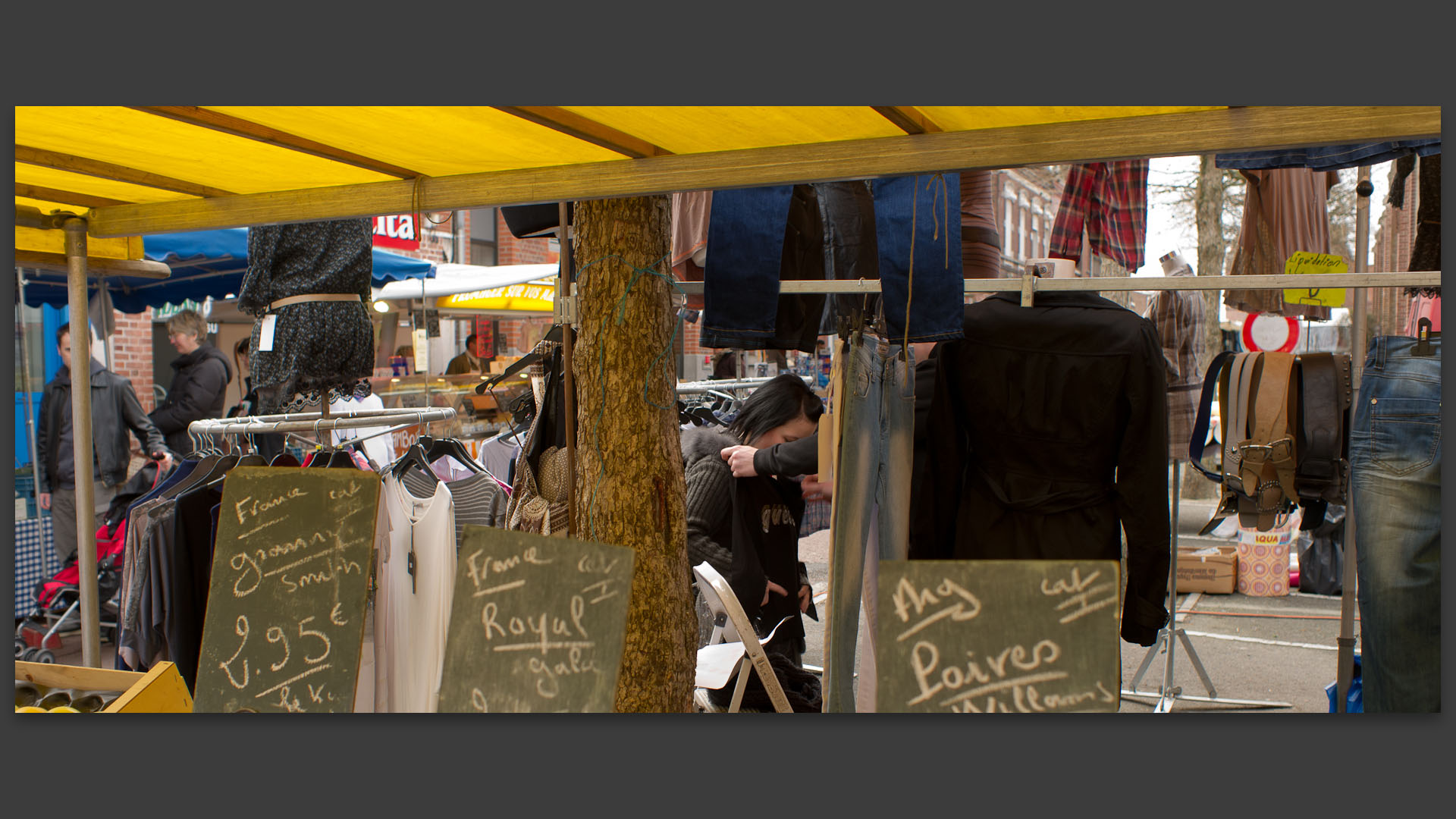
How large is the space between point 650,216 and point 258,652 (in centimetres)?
130

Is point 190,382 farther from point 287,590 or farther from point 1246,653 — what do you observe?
point 1246,653

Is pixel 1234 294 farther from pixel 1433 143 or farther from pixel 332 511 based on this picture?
pixel 332 511

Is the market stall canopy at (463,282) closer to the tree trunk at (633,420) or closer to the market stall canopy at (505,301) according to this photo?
the market stall canopy at (505,301)

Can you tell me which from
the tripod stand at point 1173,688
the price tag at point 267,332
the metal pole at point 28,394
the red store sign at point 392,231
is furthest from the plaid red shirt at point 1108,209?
the red store sign at point 392,231

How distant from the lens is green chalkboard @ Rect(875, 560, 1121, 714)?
162 cm

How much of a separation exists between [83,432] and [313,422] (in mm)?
625

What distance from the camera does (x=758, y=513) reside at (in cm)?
337

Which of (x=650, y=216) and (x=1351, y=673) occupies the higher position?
(x=650, y=216)

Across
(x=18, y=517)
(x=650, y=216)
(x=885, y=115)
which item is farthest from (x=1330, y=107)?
Answer: (x=18, y=517)

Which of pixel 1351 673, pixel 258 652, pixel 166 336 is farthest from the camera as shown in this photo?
pixel 166 336

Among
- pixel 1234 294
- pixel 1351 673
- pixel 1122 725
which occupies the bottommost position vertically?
pixel 1351 673

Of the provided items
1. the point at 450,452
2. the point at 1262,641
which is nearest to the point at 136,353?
the point at 450,452

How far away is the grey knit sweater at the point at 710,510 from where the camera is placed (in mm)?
3361

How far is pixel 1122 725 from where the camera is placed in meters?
1.88
